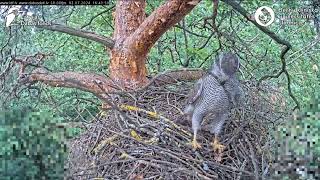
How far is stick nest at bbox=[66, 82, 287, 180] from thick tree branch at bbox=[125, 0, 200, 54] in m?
0.23

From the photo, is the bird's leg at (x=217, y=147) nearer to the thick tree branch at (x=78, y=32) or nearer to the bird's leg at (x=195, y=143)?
the bird's leg at (x=195, y=143)

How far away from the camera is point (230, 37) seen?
8.47ft

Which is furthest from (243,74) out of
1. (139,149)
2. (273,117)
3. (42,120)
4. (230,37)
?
(42,120)

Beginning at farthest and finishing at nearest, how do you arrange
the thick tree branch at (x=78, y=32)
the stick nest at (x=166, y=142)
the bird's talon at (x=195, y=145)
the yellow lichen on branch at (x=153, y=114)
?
the thick tree branch at (x=78, y=32) < the yellow lichen on branch at (x=153, y=114) < the bird's talon at (x=195, y=145) < the stick nest at (x=166, y=142)

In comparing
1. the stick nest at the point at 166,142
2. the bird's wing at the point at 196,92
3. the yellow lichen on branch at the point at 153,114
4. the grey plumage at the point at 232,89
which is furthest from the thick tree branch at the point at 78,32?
the grey plumage at the point at 232,89

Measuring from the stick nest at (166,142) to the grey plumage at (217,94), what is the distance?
39 mm

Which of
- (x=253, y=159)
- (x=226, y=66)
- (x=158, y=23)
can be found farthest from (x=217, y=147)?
(x=158, y=23)

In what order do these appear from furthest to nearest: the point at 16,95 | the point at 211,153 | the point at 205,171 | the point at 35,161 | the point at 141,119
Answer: the point at 16,95 → the point at 141,119 → the point at 211,153 → the point at 205,171 → the point at 35,161

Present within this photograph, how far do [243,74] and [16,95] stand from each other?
1064 mm

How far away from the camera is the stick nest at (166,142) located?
5.86 ft

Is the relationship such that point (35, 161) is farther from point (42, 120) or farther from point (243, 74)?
point (243, 74)

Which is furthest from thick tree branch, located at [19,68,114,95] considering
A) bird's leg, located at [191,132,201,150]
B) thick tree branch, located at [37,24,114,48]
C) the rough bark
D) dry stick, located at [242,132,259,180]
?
dry stick, located at [242,132,259,180]

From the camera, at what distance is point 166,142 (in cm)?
193

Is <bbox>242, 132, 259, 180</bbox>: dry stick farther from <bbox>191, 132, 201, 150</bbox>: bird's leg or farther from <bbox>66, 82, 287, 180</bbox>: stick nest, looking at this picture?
<bbox>191, 132, 201, 150</bbox>: bird's leg
